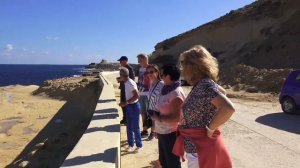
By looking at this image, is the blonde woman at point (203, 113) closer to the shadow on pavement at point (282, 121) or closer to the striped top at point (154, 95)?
the striped top at point (154, 95)

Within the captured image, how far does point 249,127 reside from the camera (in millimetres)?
12180

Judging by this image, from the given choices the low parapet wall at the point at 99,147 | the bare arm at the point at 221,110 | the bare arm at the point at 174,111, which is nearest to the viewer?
the bare arm at the point at 221,110

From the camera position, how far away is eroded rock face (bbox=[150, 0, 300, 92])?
33719mm

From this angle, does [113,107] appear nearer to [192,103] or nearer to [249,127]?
[249,127]

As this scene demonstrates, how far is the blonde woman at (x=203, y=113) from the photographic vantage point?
3.95m

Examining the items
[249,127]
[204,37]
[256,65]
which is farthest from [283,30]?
[249,127]

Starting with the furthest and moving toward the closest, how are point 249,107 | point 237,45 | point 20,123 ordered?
point 237,45
point 20,123
point 249,107

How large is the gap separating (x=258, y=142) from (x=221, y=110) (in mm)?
6607

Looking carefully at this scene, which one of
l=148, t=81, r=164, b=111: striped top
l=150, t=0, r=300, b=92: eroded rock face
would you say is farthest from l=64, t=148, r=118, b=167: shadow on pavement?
l=150, t=0, r=300, b=92: eroded rock face

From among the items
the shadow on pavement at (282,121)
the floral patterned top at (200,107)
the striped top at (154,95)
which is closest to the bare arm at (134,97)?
the striped top at (154,95)

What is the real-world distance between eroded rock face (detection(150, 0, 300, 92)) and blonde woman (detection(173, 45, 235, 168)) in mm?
Result: 21147

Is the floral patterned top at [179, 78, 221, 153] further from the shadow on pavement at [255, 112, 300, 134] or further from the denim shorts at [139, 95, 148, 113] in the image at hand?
the shadow on pavement at [255, 112, 300, 134]

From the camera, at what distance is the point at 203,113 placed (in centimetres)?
404

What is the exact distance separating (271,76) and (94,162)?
19235mm
